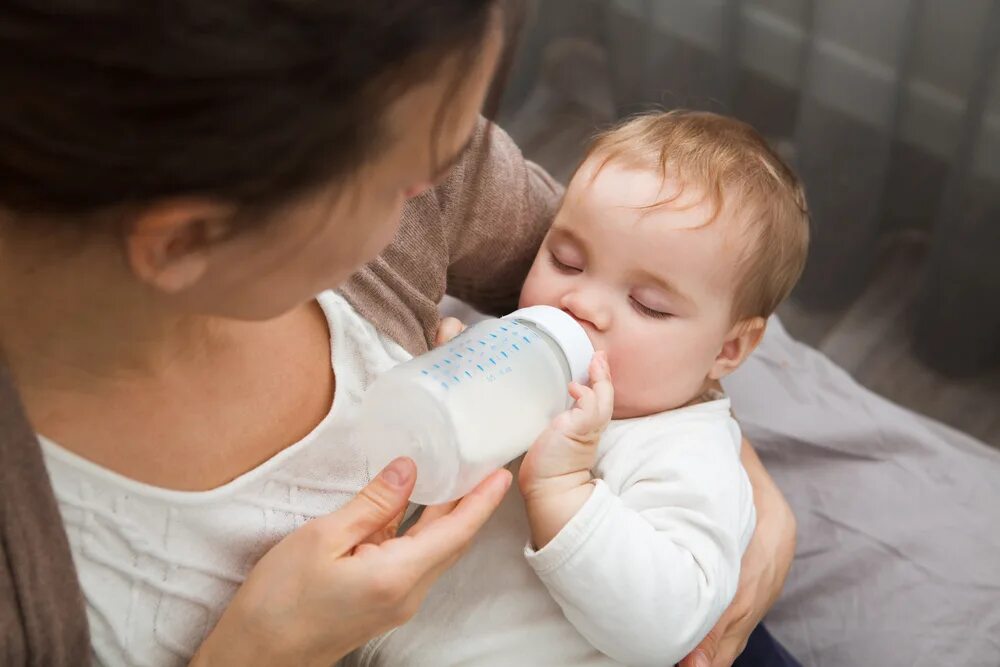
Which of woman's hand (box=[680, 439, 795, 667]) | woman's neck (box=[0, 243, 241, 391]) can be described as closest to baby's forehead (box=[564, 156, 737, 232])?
woman's hand (box=[680, 439, 795, 667])

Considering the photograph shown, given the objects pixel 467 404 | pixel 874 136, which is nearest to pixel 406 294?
pixel 467 404

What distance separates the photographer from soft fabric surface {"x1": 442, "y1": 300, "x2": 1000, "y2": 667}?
1241 millimetres

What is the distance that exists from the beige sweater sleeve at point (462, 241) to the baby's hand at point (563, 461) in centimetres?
17

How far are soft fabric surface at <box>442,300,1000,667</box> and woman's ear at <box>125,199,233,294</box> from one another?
816mm

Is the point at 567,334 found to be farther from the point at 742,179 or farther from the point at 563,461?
the point at 742,179

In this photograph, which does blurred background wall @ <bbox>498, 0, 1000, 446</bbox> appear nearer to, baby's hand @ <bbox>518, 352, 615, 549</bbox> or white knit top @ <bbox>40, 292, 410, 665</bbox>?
baby's hand @ <bbox>518, 352, 615, 549</bbox>

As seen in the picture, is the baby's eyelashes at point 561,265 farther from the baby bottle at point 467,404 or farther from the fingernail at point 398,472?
the fingernail at point 398,472

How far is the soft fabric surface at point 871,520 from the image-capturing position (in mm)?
1241

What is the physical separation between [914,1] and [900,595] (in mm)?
808

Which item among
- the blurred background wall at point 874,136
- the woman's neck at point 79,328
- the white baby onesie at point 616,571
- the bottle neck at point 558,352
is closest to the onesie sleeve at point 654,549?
the white baby onesie at point 616,571

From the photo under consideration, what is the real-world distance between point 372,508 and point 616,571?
0.26 meters

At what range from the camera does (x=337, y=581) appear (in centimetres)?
79

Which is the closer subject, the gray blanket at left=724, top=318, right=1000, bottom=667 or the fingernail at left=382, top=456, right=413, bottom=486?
the fingernail at left=382, top=456, right=413, bottom=486

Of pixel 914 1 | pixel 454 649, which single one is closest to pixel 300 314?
pixel 454 649
